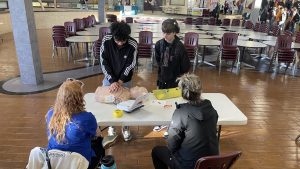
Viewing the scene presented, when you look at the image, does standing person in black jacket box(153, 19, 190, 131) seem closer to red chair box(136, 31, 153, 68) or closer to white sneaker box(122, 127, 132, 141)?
→ white sneaker box(122, 127, 132, 141)

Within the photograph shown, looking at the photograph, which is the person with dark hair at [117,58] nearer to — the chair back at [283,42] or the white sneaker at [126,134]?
the white sneaker at [126,134]

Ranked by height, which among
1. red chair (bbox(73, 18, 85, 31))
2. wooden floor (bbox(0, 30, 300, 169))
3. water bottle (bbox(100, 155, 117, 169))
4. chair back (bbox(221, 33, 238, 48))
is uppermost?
red chair (bbox(73, 18, 85, 31))

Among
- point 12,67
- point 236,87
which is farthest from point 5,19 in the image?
point 236,87

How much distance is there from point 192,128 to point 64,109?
0.95 meters

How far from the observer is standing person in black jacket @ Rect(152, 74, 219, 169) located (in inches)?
77.0

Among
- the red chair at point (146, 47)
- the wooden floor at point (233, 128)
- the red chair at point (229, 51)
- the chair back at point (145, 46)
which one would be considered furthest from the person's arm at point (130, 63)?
the red chair at point (229, 51)

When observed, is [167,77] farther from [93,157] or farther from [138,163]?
[93,157]

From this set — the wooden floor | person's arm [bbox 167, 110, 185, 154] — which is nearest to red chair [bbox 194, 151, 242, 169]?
person's arm [bbox 167, 110, 185, 154]

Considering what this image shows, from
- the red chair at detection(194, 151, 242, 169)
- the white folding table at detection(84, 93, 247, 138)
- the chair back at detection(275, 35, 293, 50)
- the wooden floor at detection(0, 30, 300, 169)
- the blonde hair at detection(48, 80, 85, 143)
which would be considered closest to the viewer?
the red chair at detection(194, 151, 242, 169)

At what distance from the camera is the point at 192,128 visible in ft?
6.44

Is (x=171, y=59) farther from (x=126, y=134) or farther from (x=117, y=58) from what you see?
(x=126, y=134)

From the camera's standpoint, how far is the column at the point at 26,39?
520cm

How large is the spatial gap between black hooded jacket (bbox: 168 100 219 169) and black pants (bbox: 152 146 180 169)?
0.14 metres

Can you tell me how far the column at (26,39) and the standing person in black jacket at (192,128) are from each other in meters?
4.33
